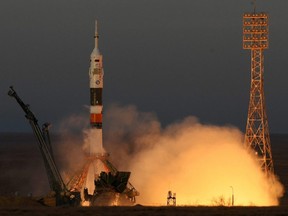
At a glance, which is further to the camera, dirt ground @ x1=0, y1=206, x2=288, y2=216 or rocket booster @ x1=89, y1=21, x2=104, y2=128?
rocket booster @ x1=89, y1=21, x2=104, y2=128

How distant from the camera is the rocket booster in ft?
280

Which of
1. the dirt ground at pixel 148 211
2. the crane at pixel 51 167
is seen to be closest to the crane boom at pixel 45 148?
the crane at pixel 51 167

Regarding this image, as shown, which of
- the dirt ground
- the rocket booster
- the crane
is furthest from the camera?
the rocket booster

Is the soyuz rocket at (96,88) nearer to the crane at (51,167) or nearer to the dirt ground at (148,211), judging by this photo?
the crane at (51,167)

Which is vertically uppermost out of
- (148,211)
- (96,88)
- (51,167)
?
(96,88)

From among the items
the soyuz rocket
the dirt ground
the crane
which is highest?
the soyuz rocket

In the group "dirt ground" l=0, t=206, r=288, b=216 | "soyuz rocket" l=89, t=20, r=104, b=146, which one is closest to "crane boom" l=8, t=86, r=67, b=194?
"soyuz rocket" l=89, t=20, r=104, b=146

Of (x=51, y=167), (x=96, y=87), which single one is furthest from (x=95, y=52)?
(x=51, y=167)

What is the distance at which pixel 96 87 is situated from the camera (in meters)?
85.2

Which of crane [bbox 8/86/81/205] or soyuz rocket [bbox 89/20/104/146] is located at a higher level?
soyuz rocket [bbox 89/20/104/146]

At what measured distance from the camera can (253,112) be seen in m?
88.4

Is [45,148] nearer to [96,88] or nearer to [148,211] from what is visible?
[96,88]

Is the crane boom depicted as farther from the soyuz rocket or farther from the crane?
the soyuz rocket

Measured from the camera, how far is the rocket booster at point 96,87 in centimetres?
8531
